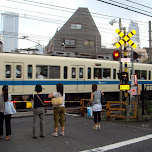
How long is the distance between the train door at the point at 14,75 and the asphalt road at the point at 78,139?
481cm

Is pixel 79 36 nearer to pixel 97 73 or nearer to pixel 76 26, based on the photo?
pixel 76 26

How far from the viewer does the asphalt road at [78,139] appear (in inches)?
223

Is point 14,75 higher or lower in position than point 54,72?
lower

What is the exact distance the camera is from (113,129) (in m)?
8.13

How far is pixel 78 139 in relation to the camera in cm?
661

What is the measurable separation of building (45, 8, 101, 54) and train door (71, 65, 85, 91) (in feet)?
75.3

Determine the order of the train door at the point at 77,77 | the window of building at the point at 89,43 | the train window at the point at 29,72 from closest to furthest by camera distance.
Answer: the train window at the point at 29,72 → the train door at the point at 77,77 → the window of building at the point at 89,43

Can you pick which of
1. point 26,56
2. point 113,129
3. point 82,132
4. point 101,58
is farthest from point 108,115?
point 101,58

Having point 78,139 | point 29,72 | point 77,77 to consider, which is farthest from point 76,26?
point 78,139

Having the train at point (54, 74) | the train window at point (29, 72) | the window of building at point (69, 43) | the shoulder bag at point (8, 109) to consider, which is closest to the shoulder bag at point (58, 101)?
the shoulder bag at point (8, 109)

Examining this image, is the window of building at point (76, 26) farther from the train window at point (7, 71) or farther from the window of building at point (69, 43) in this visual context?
the train window at point (7, 71)

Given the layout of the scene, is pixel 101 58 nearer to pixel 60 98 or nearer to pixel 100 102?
pixel 100 102

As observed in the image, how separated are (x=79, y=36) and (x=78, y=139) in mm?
34396

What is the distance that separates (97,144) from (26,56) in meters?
8.97
